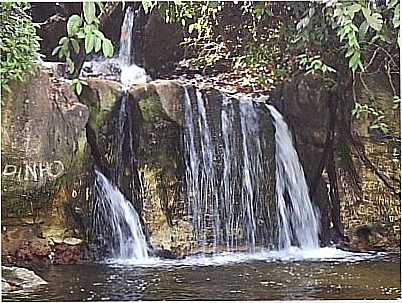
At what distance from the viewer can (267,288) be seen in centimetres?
196

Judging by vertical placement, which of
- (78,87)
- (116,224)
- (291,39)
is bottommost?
(116,224)

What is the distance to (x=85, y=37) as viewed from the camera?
6.45ft

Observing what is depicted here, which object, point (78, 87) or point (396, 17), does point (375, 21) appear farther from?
point (78, 87)

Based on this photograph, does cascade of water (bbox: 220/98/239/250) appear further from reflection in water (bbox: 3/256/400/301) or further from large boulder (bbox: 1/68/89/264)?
large boulder (bbox: 1/68/89/264)

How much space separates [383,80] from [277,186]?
0.38 m

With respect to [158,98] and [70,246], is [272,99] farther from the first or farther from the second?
[70,246]

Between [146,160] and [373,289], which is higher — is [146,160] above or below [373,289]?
above

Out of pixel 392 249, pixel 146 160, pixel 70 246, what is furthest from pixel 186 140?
pixel 392 249

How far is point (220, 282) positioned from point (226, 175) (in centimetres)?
28

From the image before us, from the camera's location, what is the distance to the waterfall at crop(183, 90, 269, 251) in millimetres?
2033

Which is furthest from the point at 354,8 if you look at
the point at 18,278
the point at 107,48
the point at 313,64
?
the point at 18,278

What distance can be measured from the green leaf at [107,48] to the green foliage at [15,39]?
16 cm

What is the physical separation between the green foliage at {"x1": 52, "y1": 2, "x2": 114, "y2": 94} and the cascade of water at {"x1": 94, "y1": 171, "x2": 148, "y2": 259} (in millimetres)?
306

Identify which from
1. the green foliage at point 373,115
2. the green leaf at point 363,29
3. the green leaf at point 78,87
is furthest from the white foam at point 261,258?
the green leaf at point 363,29
